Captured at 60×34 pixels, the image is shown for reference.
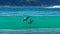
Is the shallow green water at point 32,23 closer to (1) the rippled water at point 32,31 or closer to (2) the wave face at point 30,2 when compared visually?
(1) the rippled water at point 32,31

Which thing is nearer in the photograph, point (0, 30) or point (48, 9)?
point (0, 30)

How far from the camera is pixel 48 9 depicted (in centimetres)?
144

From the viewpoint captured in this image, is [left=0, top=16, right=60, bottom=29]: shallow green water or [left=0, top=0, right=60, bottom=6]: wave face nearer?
[left=0, top=16, right=60, bottom=29]: shallow green water

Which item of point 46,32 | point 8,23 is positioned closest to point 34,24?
point 46,32

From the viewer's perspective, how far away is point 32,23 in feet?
4.18

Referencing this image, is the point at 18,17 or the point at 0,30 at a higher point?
the point at 18,17

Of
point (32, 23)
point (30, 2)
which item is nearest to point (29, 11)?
point (30, 2)

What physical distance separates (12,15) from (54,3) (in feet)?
1.67

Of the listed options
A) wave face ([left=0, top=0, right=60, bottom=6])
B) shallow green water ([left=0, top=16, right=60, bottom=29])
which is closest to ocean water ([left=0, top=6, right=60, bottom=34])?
shallow green water ([left=0, top=16, right=60, bottom=29])

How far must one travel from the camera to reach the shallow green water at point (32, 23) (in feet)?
4.17

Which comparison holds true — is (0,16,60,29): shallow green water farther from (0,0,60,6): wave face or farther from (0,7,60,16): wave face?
(0,0,60,6): wave face

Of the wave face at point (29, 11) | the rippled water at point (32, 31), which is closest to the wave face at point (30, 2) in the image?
the wave face at point (29, 11)

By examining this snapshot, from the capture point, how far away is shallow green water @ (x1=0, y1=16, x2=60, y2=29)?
4.17 ft

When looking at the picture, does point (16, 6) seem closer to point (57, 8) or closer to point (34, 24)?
point (34, 24)
